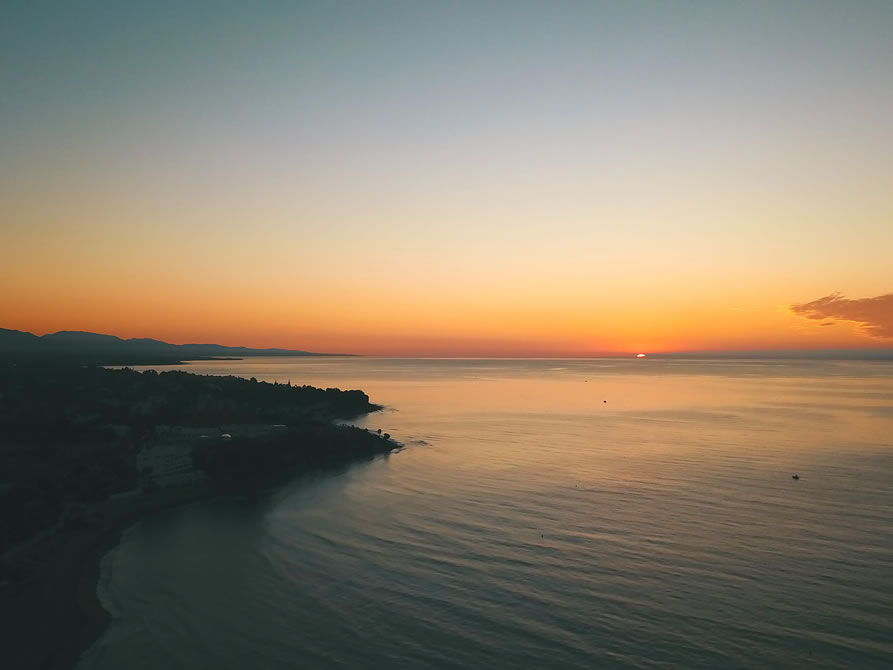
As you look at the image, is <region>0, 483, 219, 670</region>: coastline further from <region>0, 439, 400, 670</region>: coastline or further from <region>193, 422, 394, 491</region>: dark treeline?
<region>193, 422, 394, 491</region>: dark treeline

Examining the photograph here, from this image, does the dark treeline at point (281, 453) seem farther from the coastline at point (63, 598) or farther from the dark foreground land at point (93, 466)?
the coastline at point (63, 598)

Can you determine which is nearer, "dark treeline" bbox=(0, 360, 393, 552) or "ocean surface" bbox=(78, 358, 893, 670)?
"ocean surface" bbox=(78, 358, 893, 670)

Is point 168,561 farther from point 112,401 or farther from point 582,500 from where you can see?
point 112,401

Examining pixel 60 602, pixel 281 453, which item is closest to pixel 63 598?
pixel 60 602

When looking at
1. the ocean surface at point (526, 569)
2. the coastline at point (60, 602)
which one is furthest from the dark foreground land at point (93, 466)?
the ocean surface at point (526, 569)

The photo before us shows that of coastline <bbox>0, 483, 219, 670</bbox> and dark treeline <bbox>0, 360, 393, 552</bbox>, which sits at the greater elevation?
dark treeline <bbox>0, 360, 393, 552</bbox>

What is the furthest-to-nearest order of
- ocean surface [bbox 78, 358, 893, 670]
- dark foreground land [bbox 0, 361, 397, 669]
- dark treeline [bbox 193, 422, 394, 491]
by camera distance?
A: dark treeline [bbox 193, 422, 394, 491] → dark foreground land [bbox 0, 361, 397, 669] → ocean surface [bbox 78, 358, 893, 670]

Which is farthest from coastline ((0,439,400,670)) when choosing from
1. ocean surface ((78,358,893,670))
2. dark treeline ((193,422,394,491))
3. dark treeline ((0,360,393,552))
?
dark treeline ((193,422,394,491))
